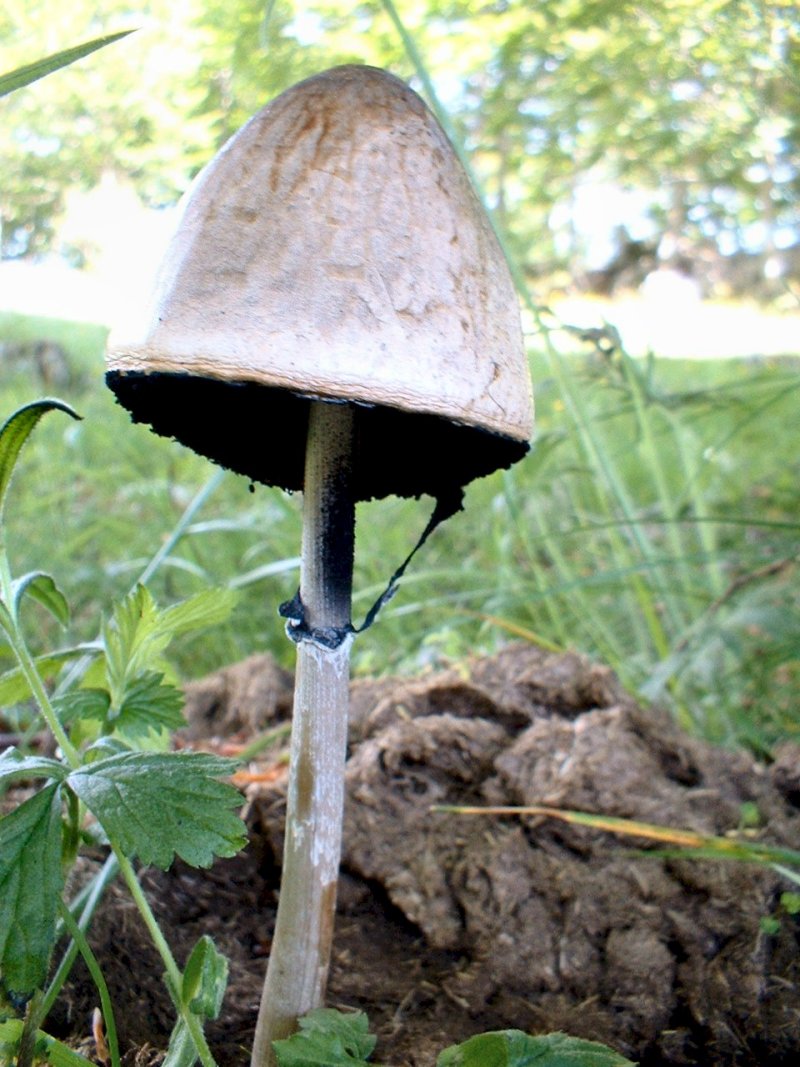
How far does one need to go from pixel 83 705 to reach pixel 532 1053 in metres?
0.73

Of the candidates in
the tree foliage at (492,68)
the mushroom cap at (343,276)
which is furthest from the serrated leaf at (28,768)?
the tree foliage at (492,68)

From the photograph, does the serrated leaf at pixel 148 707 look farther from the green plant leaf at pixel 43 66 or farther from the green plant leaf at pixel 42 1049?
the green plant leaf at pixel 43 66

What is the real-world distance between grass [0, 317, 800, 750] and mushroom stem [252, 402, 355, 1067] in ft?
0.87

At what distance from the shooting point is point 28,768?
1.00 m

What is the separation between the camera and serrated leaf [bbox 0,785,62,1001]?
952 millimetres

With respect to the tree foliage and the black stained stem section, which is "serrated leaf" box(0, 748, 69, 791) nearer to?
the black stained stem section

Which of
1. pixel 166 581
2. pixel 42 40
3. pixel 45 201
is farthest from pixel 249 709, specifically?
pixel 45 201

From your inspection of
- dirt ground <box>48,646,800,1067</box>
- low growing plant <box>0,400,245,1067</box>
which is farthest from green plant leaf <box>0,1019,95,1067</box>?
dirt ground <box>48,646,800,1067</box>

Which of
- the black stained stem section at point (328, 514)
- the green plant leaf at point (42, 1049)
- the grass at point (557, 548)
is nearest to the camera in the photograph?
the green plant leaf at point (42, 1049)

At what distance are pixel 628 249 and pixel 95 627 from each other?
23696 mm

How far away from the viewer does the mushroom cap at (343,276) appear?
3.21ft

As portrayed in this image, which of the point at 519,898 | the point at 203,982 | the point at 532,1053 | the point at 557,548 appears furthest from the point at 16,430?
the point at 557,548

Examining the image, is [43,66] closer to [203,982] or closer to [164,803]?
[164,803]

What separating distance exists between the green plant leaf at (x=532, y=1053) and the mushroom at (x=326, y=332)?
31cm
